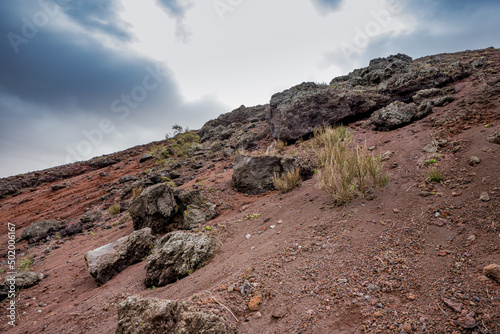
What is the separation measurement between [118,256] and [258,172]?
400 centimetres

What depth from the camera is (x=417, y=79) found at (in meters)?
8.55

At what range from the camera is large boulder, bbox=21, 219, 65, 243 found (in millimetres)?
7715

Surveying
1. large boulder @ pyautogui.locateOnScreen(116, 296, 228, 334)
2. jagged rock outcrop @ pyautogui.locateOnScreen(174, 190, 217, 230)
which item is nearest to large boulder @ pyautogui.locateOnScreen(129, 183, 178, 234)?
jagged rock outcrop @ pyautogui.locateOnScreen(174, 190, 217, 230)

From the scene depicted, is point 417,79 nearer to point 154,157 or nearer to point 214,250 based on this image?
point 214,250

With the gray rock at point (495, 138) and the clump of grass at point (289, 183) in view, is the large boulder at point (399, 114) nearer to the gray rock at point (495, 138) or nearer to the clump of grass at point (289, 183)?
the gray rock at point (495, 138)

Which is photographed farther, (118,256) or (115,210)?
(115,210)

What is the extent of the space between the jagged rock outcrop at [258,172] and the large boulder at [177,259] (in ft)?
9.55

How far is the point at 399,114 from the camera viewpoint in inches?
258

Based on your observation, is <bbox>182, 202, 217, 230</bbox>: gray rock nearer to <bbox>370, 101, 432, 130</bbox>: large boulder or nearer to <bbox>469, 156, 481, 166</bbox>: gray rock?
<bbox>469, 156, 481, 166</bbox>: gray rock

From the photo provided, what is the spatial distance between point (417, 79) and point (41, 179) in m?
26.3

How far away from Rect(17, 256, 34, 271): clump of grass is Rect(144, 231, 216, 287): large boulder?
15.5ft

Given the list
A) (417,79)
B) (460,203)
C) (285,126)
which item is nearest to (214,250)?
(460,203)

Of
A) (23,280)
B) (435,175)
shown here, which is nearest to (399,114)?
(435,175)

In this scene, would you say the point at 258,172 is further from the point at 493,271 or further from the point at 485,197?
the point at 493,271
